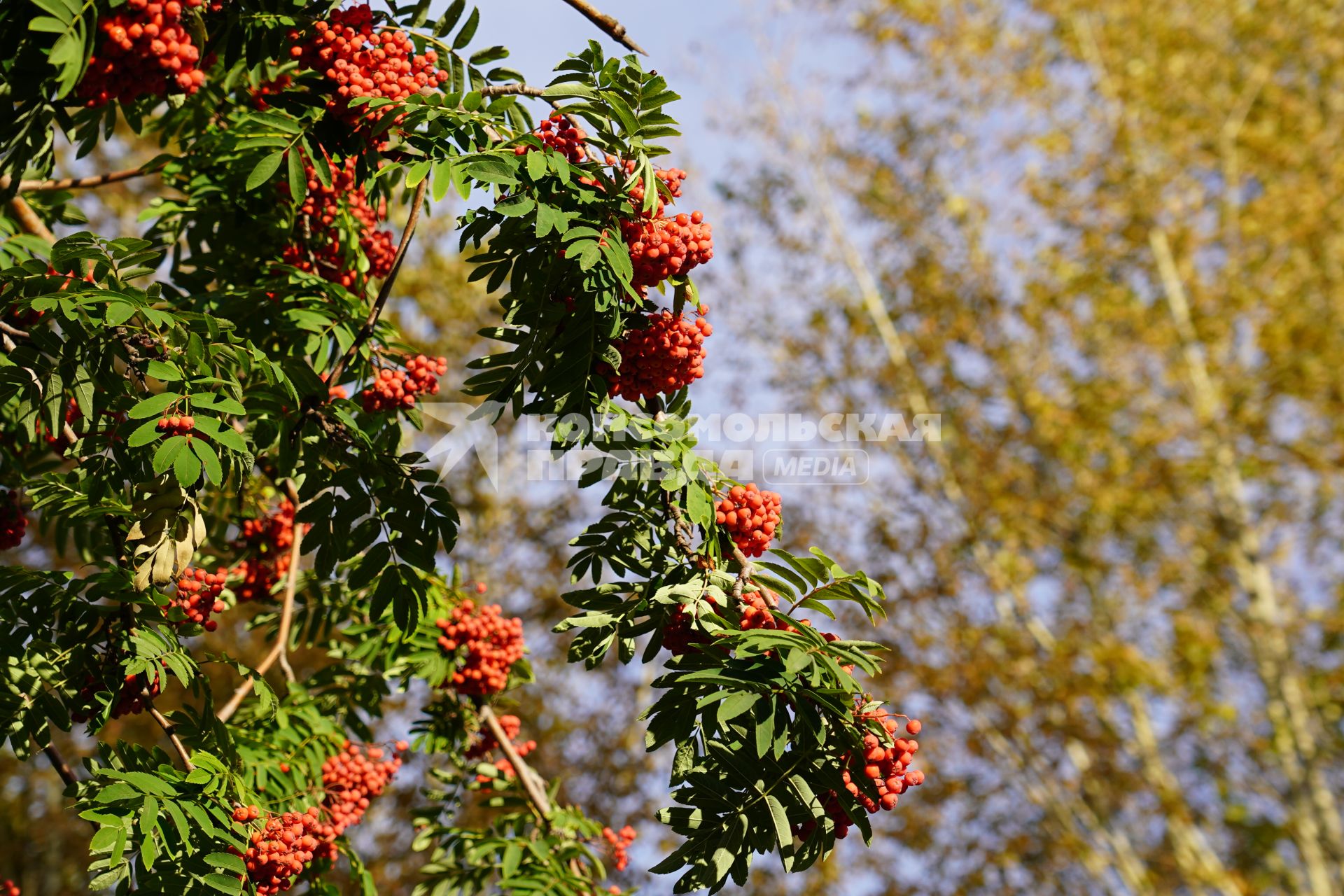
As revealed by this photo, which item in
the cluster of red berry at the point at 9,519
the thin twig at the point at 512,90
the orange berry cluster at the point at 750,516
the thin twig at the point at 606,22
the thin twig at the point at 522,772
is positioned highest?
the thin twig at the point at 606,22

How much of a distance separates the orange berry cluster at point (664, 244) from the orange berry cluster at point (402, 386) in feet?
2.54

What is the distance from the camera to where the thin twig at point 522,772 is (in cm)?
299

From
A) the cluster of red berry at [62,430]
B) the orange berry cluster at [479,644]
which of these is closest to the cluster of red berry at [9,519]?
the cluster of red berry at [62,430]

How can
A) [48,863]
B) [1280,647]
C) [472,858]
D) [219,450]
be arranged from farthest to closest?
[48,863]
[1280,647]
[472,858]
[219,450]

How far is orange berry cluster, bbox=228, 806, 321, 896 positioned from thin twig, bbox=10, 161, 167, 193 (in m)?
1.80

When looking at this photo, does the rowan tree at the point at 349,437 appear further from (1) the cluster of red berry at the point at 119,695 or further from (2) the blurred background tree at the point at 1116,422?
(2) the blurred background tree at the point at 1116,422

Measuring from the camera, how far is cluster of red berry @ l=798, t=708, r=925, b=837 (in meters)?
1.80

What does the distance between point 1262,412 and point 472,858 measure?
8.98 m

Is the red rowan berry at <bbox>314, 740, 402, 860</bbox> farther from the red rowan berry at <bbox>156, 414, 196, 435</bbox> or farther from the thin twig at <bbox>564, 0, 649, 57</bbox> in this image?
the thin twig at <bbox>564, 0, 649, 57</bbox>

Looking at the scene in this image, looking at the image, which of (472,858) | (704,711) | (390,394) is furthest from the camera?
(472,858)

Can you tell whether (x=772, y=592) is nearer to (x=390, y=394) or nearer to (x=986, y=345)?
(x=390, y=394)

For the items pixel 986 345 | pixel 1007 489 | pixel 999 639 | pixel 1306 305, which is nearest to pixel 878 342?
pixel 986 345

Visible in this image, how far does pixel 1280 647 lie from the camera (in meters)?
8.27

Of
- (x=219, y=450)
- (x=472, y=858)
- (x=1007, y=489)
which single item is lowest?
(x=472, y=858)
